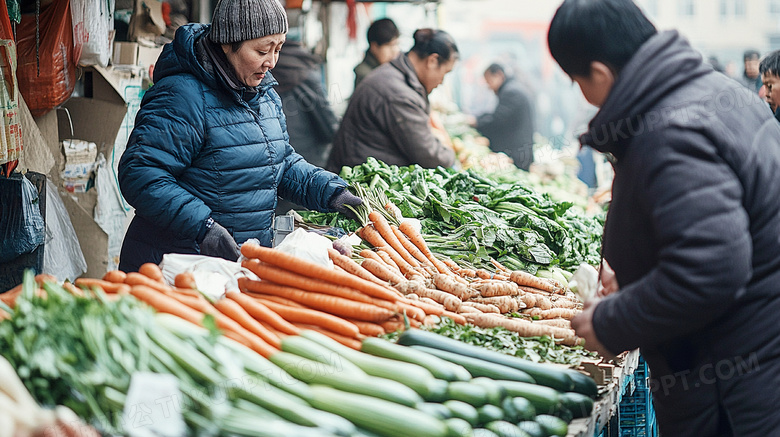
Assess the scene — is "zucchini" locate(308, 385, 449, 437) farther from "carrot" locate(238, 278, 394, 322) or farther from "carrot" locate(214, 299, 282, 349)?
"carrot" locate(238, 278, 394, 322)

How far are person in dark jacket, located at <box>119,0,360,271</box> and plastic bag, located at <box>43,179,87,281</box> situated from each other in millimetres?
1297

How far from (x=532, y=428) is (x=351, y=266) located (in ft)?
4.24

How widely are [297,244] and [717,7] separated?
2755cm

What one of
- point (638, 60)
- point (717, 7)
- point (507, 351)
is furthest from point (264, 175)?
point (717, 7)

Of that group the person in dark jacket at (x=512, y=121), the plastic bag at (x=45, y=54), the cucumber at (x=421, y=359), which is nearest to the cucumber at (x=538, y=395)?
the cucumber at (x=421, y=359)

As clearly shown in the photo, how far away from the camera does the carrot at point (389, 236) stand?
372cm

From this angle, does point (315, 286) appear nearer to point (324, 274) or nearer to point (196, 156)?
point (324, 274)

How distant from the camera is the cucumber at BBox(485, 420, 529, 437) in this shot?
2021 millimetres

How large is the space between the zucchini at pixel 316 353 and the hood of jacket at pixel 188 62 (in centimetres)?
164

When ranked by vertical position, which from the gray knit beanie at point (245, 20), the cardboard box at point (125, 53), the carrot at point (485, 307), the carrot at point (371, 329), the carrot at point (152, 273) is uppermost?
the cardboard box at point (125, 53)

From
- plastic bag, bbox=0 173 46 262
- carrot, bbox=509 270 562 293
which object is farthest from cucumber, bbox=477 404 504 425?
plastic bag, bbox=0 173 46 262

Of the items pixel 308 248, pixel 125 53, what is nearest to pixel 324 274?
pixel 308 248

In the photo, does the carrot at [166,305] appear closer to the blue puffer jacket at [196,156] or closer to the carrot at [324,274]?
the carrot at [324,274]

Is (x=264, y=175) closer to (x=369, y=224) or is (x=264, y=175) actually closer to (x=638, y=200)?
(x=369, y=224)
